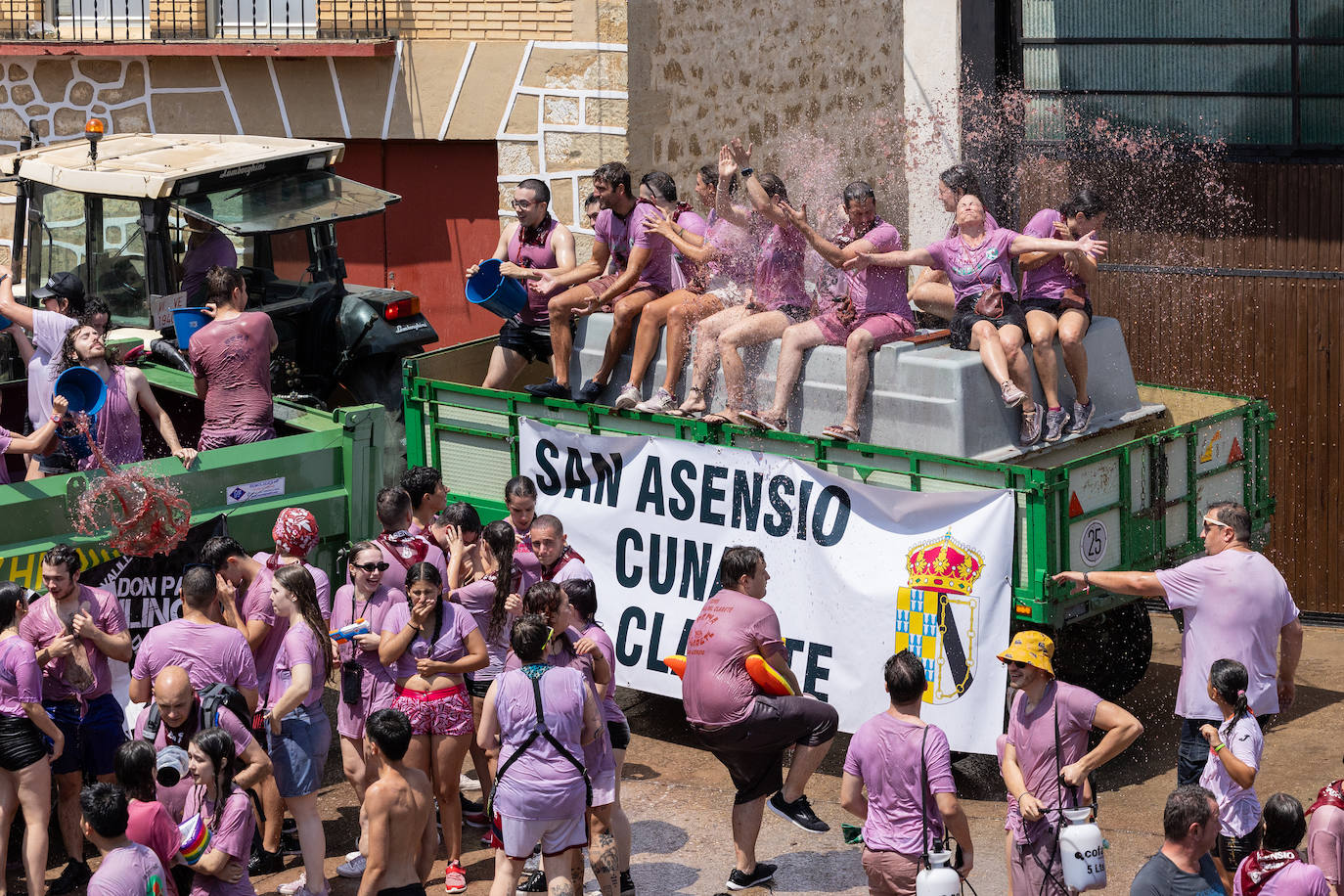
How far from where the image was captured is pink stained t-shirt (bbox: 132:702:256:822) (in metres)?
6.58

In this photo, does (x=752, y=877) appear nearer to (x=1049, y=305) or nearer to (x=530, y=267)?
(x=1049, y=305)

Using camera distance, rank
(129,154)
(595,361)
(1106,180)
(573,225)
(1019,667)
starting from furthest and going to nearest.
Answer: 1. (573,225)
2. (1106,180)
3. (129,154)
4. (595,361)
5. (1019,667)

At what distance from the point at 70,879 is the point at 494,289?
418 centimetres

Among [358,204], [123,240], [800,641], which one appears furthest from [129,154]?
[800,641]

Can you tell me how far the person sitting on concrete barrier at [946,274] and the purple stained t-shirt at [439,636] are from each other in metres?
3.38

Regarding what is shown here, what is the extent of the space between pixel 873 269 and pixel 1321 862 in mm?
4122

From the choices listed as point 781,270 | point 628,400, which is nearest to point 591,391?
point 628,400

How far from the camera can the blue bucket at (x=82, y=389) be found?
894cm

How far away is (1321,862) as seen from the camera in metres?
6.01

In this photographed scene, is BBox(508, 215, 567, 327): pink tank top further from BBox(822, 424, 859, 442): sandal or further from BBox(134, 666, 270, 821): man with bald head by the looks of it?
BBox(134, 666, 270, 821): man with bald head

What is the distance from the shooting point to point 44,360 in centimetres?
956

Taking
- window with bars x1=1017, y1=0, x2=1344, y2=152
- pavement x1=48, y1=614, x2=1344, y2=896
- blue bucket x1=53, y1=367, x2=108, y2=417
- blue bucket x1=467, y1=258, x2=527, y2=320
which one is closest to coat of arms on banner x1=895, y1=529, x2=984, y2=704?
pavement x1=48, y1=614, x2=1344, y2=896

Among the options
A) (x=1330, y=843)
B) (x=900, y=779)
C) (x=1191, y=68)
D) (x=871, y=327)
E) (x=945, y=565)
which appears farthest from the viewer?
(x=1191, y=68)

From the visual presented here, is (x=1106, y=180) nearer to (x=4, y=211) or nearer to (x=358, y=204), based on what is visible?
(x=358, y=204)
